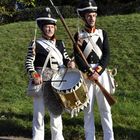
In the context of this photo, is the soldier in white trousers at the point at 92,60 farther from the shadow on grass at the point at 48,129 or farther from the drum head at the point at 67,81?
the shadow on grass at the point at 48,129

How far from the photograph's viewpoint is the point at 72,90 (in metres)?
6.87

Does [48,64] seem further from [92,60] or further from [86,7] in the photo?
[86,7]

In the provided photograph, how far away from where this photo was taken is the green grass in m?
8.54

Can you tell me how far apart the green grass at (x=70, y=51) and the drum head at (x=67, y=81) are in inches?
52.8

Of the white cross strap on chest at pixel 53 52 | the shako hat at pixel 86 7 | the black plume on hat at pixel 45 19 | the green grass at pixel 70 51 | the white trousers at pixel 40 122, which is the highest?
the shako hat at pixel 86 7

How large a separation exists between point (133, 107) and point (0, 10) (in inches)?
125

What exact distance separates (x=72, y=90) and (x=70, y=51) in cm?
678

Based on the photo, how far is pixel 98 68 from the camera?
23.6 feet

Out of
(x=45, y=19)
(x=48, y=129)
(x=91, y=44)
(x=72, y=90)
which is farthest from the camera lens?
(x=48, y=129)

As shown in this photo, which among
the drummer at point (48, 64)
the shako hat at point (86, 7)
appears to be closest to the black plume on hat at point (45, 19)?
the drummer at point (48, 64)

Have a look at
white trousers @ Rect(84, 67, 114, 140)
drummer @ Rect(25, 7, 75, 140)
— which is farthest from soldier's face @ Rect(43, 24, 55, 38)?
white trousers @ Rect(84, 67, 114, 140)

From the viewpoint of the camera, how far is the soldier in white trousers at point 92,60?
725cm

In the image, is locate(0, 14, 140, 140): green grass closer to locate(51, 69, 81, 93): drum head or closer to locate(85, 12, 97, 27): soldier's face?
locate(51, 69, 81, 93): drum head

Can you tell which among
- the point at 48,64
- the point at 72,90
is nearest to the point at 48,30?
the point at 48,64
